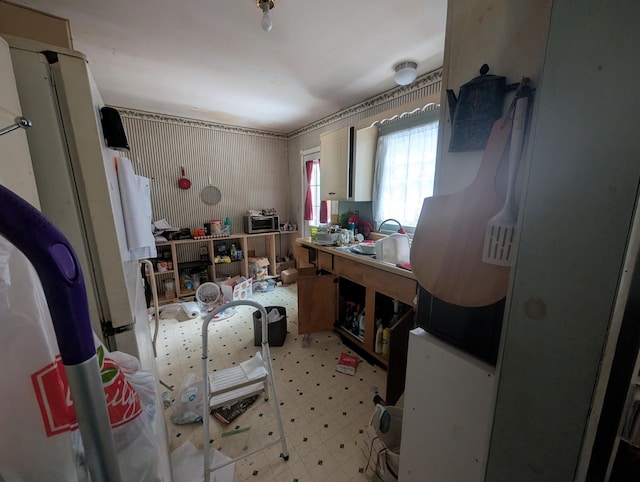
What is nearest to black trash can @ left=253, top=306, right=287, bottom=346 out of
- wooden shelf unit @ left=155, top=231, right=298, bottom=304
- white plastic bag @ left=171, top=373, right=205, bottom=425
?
white plastic bag @ left=171, top=373, right=205, bottom=425

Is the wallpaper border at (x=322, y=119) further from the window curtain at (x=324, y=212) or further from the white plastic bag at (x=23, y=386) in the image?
the white plastic bag at (x=23, y=386)

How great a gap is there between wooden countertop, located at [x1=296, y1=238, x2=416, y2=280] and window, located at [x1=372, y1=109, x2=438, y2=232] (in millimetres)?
697

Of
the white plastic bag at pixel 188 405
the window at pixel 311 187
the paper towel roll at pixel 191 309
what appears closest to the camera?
the white plastic bag at pixel 188 405

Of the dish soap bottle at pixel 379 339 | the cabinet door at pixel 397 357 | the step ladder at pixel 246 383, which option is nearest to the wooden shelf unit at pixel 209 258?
the step ladder at pixel 246 383

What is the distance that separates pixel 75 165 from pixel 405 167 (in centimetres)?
219

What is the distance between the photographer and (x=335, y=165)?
255cm

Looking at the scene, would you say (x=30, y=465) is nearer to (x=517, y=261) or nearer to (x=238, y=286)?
(x=517, y=261)

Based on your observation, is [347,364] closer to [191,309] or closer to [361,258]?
[361,258]

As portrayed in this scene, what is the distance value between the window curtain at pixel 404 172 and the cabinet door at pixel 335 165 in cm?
33

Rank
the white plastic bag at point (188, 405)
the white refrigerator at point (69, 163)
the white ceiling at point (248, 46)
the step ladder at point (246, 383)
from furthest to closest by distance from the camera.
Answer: the white plastic bag at point (188, 405) < the white ceiling at point (248, 46) < the step ladder at point (246, 383) < the white refrigerator at point (69, 163)

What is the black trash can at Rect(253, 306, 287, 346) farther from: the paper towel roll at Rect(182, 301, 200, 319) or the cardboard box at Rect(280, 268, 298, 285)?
the cardboard box at Rect(280, 268, 298, 285)

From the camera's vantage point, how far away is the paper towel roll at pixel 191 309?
278 cm

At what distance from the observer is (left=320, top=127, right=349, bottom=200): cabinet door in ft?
7.91

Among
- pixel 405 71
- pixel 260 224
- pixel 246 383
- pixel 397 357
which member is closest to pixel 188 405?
pixel 246 383
